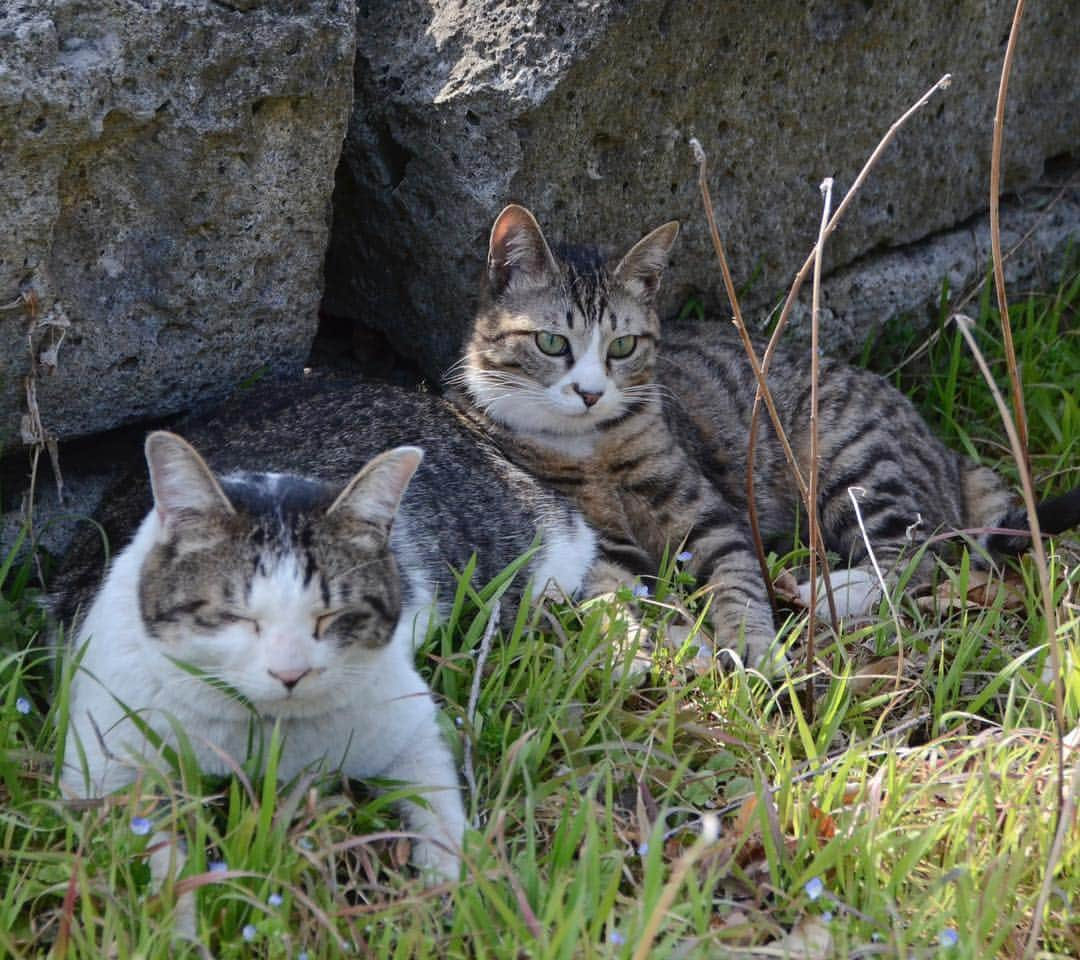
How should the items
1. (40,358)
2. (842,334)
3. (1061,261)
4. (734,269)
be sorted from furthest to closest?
(1061,261), (842,334), (734,269), (40,358)

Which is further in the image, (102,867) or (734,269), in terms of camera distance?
(734,269)

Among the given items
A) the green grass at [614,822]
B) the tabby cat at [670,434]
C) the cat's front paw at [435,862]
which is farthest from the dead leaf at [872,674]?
the cat's front paw at [435,862]

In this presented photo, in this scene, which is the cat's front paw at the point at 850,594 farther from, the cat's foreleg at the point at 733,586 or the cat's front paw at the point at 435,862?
the cat's front paw at the point at 435,862

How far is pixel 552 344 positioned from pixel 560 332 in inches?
1.9

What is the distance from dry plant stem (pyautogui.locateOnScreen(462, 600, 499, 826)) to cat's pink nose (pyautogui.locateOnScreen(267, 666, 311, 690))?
508mm

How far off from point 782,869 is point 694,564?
1.40 metres

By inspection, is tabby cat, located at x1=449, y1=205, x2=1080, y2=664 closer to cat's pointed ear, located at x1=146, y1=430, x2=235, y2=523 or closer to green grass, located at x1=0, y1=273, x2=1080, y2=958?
green grass, located at x1=0, y1=273, x2=1080, y2=958

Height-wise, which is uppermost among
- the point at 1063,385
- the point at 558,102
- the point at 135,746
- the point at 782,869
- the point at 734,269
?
the point at 558,102

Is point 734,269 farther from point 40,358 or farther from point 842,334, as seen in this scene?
point 40,358

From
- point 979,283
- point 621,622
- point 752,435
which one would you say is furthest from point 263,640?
point 979,283

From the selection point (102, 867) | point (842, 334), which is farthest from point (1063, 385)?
point (102, 867)

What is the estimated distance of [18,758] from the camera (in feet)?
8.82

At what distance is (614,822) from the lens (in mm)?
2801

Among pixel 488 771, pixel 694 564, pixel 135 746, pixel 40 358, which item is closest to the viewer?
pixel 135 746
